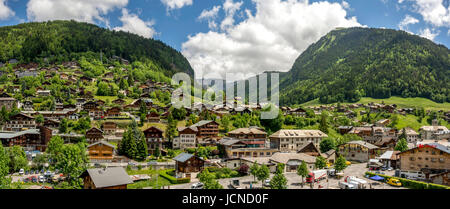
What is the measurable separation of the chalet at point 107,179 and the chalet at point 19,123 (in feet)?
168

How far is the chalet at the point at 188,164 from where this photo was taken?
51.2m

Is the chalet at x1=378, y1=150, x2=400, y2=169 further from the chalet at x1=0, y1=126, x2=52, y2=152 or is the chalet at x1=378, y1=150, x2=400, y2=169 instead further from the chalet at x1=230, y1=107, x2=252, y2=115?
the chalet at x1=0, y1=126, x2=52, y2=152

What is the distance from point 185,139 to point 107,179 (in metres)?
35.9

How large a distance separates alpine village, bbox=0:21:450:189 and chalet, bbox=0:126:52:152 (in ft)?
0.69

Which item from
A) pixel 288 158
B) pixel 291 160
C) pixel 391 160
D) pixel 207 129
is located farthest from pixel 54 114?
pixel 391 160

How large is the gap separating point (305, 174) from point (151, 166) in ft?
88.6

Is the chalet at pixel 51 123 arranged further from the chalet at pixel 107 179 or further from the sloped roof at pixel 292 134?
the sloped roof at pixel 292 134

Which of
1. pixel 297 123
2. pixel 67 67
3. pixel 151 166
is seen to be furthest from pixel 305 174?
pixel 67 67

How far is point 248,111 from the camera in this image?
100875 mm

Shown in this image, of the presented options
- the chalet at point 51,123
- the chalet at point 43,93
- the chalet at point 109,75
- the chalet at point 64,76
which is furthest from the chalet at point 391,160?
the chalet at point 109,75

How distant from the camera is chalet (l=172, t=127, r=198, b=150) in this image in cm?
6788

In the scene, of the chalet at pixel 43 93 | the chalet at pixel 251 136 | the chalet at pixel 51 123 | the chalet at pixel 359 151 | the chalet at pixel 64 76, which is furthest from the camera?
the chalet at pixel 64 76
